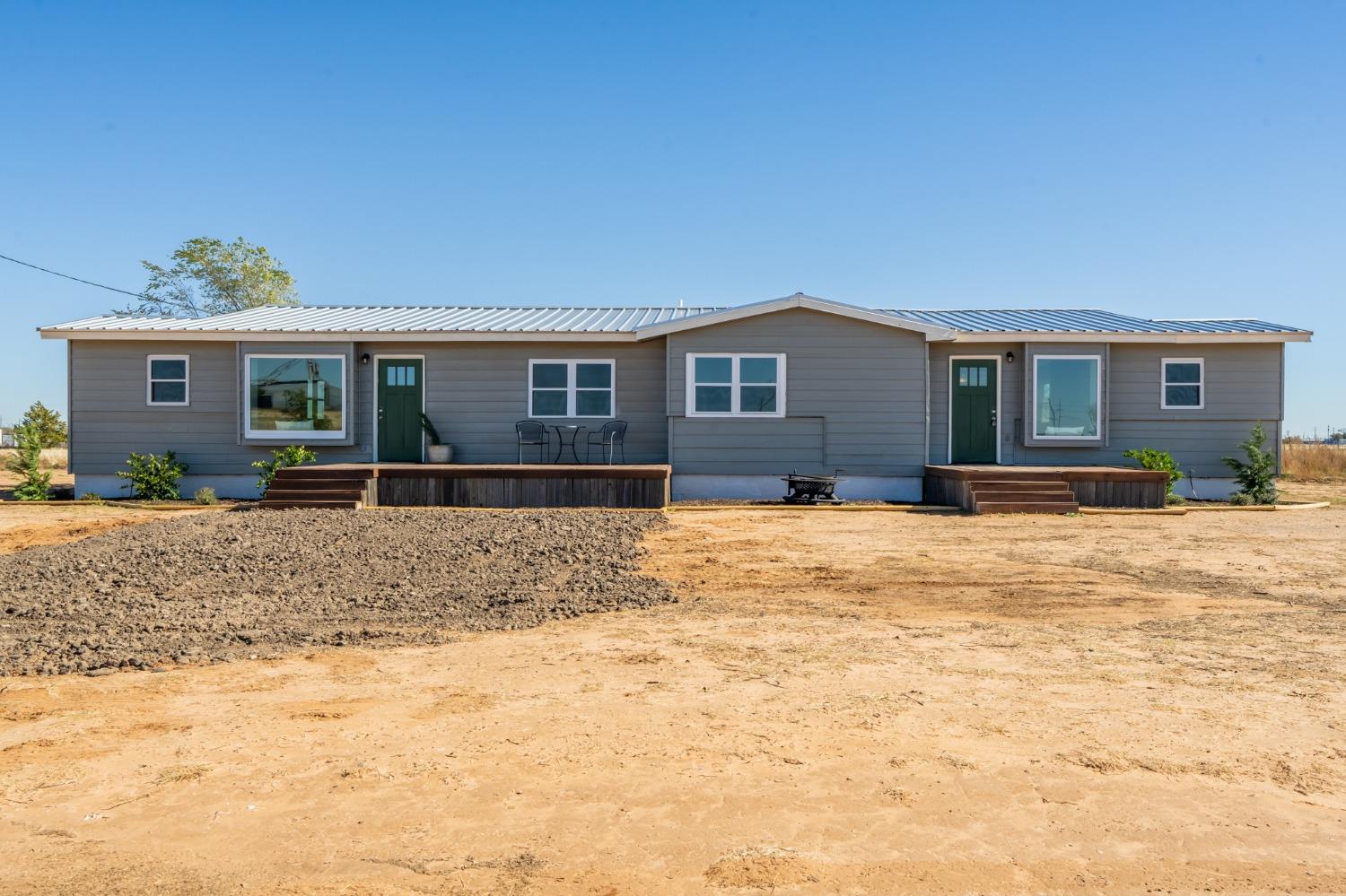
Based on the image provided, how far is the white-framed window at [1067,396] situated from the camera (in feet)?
50.5

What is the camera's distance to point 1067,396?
1552cm

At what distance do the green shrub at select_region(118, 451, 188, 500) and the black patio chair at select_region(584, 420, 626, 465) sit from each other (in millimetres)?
6674

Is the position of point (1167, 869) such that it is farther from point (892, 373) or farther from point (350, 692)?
point (892, 373)

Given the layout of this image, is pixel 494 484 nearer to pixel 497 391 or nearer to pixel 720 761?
pixel 497 391

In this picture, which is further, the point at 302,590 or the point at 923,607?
the point at 302,590

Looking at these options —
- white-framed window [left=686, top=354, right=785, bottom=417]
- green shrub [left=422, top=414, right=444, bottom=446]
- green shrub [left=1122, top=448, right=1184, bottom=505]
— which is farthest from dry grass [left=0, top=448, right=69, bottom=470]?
green shrub [left=1122, top=448, right=1184, bottom=505]

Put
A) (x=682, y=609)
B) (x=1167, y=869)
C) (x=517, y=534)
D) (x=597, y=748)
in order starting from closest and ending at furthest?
(x=1167, y=869), (x=597, y=748), (x=682, y=609), (x=517, y=534)

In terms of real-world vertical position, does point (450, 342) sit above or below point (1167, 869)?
above

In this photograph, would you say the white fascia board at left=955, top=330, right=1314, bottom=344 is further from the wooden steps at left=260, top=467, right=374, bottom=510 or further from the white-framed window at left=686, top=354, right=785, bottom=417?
the wooden steps at left=260, top=467, right=374, bottom=510

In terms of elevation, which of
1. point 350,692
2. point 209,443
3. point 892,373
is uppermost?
point 892,373

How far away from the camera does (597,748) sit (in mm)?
3686

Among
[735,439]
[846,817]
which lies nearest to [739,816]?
[846,817]

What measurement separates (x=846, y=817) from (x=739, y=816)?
13.8 inches

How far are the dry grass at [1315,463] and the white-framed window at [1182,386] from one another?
8453mm
